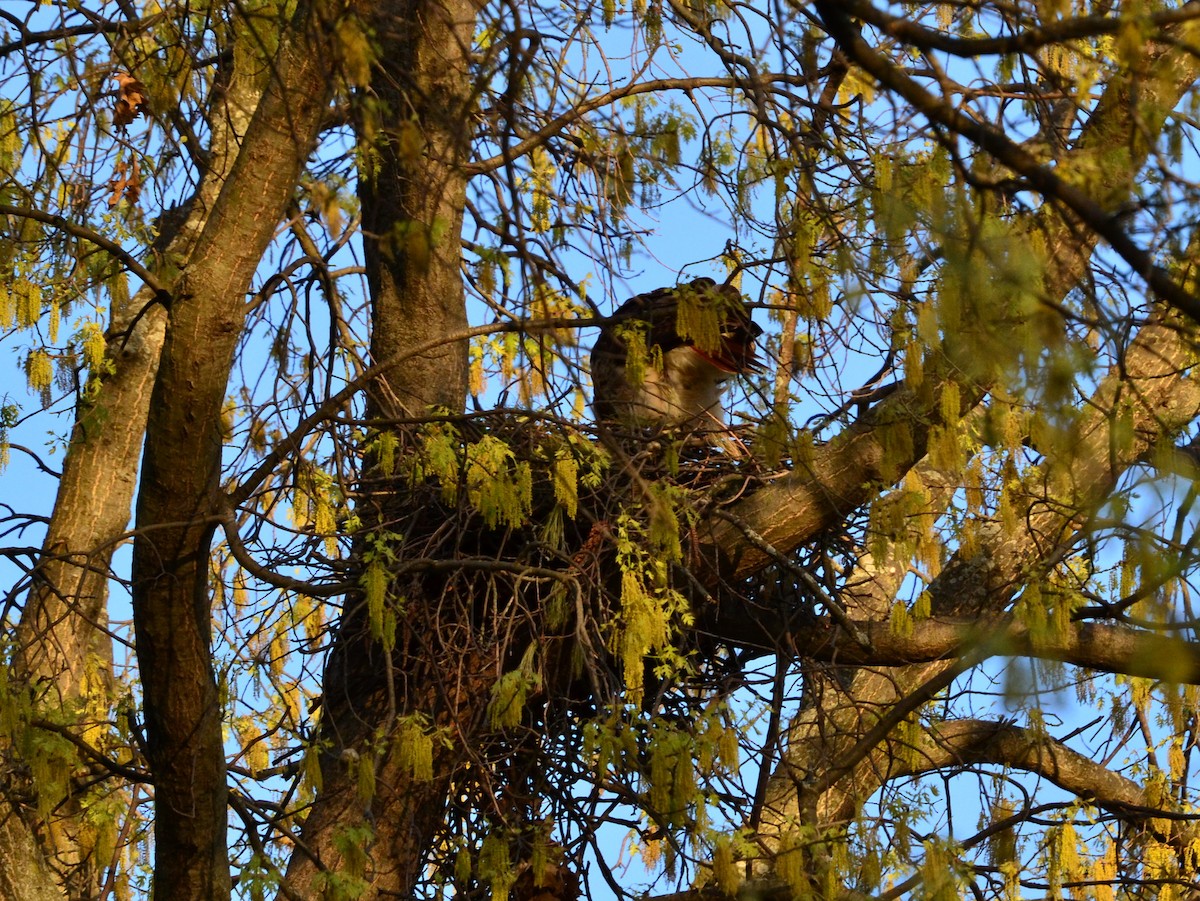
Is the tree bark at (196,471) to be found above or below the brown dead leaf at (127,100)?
below

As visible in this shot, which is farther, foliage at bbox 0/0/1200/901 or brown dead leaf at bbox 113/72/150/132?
brown dead leaf at bbox 113/72/150/132

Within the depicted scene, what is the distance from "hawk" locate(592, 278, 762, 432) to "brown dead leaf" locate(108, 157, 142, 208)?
1.94 m

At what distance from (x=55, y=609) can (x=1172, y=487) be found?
4.96 meters

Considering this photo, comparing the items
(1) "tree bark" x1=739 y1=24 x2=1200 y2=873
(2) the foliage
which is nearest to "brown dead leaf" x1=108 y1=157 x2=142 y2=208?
(2) the foliage

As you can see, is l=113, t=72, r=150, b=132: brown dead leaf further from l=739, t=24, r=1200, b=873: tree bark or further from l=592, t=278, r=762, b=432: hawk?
l=739, t=24, r=1200, b=873: tree bark

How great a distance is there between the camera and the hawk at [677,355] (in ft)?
14.1

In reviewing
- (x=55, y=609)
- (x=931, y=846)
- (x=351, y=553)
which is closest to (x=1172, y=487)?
(x=931, y=846)

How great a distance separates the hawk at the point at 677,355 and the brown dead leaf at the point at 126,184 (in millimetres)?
1935

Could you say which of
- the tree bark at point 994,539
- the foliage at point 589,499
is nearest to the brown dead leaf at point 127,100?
the foliage at point 589,499

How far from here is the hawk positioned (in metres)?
4.29

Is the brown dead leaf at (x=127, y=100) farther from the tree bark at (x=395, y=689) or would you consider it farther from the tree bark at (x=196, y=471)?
the tree bark at (x=196, y=471)

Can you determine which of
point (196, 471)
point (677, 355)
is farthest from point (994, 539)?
point (196, 471)

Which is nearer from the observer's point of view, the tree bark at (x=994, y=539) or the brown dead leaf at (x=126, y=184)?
the tree bark at (x=994, y=539)

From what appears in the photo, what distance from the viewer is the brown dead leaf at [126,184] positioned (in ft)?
20.1
